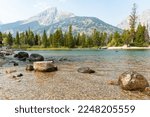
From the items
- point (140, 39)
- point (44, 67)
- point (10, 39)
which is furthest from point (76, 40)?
point (44, 67)

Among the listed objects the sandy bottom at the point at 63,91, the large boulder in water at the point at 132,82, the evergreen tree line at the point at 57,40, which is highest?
the evergreen tree line at the point at 57,40

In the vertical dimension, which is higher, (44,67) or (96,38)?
(96,38)

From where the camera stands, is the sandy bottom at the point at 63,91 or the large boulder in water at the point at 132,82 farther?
the large boulder in water at the point at 132,82

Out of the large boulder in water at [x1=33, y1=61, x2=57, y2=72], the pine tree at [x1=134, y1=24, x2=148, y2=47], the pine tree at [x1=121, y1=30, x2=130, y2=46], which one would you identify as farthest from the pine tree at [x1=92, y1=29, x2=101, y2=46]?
the large boulder in water at [x1=33, y1=61, x2=57, y2=72]

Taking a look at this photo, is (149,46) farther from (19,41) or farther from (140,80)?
(140,80)

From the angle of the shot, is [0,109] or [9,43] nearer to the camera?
[0,109]

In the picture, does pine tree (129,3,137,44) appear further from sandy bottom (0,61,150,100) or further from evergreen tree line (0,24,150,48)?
sandy bottom (0,61,150,100)

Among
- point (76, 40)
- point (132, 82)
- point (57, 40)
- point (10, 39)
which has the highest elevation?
point (10, 39)

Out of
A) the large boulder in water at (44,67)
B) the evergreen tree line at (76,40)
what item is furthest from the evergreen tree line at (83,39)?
the large boulder in water at (44,67)

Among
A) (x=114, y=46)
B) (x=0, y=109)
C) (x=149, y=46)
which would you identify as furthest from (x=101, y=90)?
(x=114, y=46)

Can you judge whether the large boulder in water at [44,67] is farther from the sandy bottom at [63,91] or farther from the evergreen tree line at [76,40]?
the evergreen tree line at [76,40]

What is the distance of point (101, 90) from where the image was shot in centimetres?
1688

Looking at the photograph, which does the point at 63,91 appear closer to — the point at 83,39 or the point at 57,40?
the point at 57,40

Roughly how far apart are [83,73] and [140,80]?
9.05m
